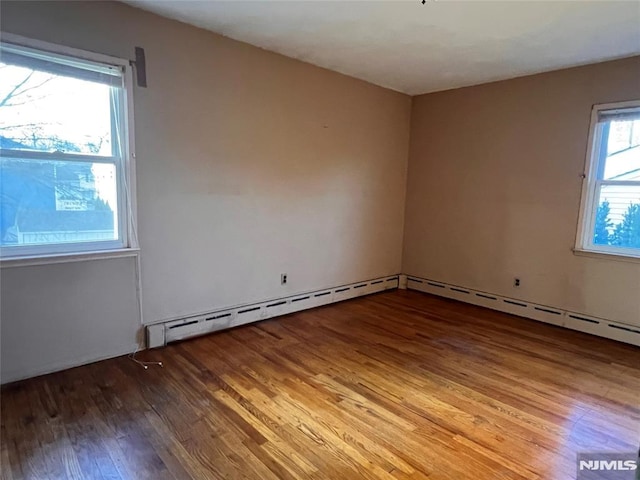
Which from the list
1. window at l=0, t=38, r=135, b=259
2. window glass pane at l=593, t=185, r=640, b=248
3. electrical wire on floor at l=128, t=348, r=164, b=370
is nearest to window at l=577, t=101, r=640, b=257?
window glass pane at l=593, t=185, r=640, b=248

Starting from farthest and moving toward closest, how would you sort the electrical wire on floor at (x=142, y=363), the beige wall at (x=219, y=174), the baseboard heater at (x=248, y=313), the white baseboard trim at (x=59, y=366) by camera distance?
the baseboard heater at (x=248, y=313)
the electrical wire on floor at (x=142, y=363)
the beige wall at (x=219, y=174)
the white baseboard trim at (x=59, y=366)

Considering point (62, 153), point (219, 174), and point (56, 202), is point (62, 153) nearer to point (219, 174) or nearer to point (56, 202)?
point (56, 202)

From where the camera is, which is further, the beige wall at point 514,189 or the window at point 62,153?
the beige wall at point 514,189

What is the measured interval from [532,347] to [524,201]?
1560 millimetres

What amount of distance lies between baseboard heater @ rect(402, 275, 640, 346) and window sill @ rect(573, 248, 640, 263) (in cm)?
58

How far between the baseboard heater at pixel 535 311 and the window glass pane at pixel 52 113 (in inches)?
152

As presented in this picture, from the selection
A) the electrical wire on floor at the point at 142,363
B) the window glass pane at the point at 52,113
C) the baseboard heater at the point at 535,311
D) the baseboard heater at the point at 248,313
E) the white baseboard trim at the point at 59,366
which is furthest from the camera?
the baseboard heater at the point at 535,311

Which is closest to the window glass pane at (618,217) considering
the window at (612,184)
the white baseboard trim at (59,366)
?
the window at (612,184)

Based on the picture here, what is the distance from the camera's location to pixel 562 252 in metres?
3.78

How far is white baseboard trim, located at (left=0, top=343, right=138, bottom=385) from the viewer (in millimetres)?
2420

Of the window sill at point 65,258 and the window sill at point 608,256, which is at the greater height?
the window sill at point 65,258

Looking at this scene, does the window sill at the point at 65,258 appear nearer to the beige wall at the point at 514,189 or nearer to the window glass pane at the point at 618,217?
the beige wall at the point at 514,189

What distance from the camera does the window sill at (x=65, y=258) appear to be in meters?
2.35

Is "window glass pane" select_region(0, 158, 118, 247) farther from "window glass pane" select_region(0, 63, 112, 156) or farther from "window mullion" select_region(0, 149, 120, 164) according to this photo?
"window glass pane" select_region(0, 63, 112, 156)
